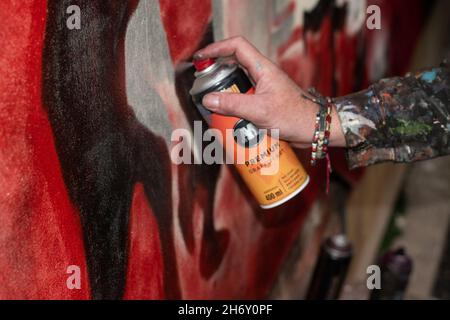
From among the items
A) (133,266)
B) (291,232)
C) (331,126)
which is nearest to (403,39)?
(291,232)

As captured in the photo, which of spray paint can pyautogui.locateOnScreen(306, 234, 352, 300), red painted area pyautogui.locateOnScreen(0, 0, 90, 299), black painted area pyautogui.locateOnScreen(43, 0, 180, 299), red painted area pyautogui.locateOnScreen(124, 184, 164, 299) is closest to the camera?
red painted area pyautogui.locateOnScreen(0, 0, 90, 299)

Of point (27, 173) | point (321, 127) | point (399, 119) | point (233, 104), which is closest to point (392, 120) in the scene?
point (399, 119)

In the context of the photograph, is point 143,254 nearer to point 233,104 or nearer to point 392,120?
point 233,104

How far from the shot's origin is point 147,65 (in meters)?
1.39

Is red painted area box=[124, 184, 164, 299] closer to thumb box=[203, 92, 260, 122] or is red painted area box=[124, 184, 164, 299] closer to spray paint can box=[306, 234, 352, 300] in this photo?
thumb box=[203, 92, 260, 122]

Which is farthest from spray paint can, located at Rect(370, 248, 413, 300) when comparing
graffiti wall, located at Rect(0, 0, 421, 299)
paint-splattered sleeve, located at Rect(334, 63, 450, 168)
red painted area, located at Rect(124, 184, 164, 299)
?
red painted area, located at Rect(124, 184, 164, 299)

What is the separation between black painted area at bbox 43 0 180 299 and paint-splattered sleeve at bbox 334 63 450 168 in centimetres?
52

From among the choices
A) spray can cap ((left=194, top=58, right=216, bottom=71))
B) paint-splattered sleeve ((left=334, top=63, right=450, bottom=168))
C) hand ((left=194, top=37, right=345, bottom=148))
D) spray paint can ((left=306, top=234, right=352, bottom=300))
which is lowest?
spray paint can ((left=306, top=234, right=352, bottom=300))

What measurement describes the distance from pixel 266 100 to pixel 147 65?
0.29 m

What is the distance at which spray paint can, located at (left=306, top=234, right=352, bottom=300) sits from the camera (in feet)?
7.47

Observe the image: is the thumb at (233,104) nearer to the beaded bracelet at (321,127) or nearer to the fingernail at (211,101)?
the fingernail at (211,101)

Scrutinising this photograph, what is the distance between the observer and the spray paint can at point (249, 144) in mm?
1411

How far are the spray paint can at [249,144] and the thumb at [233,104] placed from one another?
28 mm

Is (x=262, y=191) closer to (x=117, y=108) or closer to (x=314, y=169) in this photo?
(x=117, y=108)
